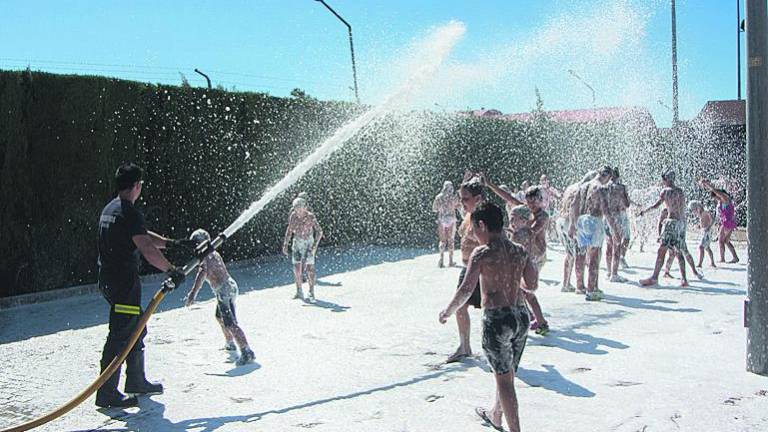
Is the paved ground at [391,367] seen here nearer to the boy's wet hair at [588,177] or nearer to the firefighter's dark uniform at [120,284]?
the firefighter's dark uniform at [120,284]

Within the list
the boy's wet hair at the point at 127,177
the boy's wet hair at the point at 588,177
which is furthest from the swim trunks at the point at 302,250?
the boy's wet hair at the point at 127,177

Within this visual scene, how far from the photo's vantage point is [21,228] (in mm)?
10797

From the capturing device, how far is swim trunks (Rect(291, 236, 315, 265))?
33.7 ft

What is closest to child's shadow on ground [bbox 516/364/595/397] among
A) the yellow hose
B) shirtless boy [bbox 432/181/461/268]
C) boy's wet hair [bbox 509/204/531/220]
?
boy's wet hair [bbox 509/204/531/220]

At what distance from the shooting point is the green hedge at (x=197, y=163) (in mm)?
10906

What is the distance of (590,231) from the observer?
31.9ft

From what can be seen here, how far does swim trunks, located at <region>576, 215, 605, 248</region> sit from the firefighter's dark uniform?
6.48 m

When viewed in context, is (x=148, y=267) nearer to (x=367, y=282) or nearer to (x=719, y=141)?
(x=367, y=282)

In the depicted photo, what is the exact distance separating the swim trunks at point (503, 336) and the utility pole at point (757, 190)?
9.57 ft

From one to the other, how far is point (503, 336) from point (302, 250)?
6309mm

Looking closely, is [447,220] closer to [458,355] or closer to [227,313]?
[458,355]

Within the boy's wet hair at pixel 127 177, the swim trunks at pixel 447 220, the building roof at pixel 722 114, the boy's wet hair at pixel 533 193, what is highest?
the building roof at pixel 722 114

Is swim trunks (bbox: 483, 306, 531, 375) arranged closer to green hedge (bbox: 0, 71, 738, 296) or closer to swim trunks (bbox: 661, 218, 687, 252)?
swim trunks (bbox: 661, 218, 687, 252)

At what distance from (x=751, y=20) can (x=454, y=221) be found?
326 inches
